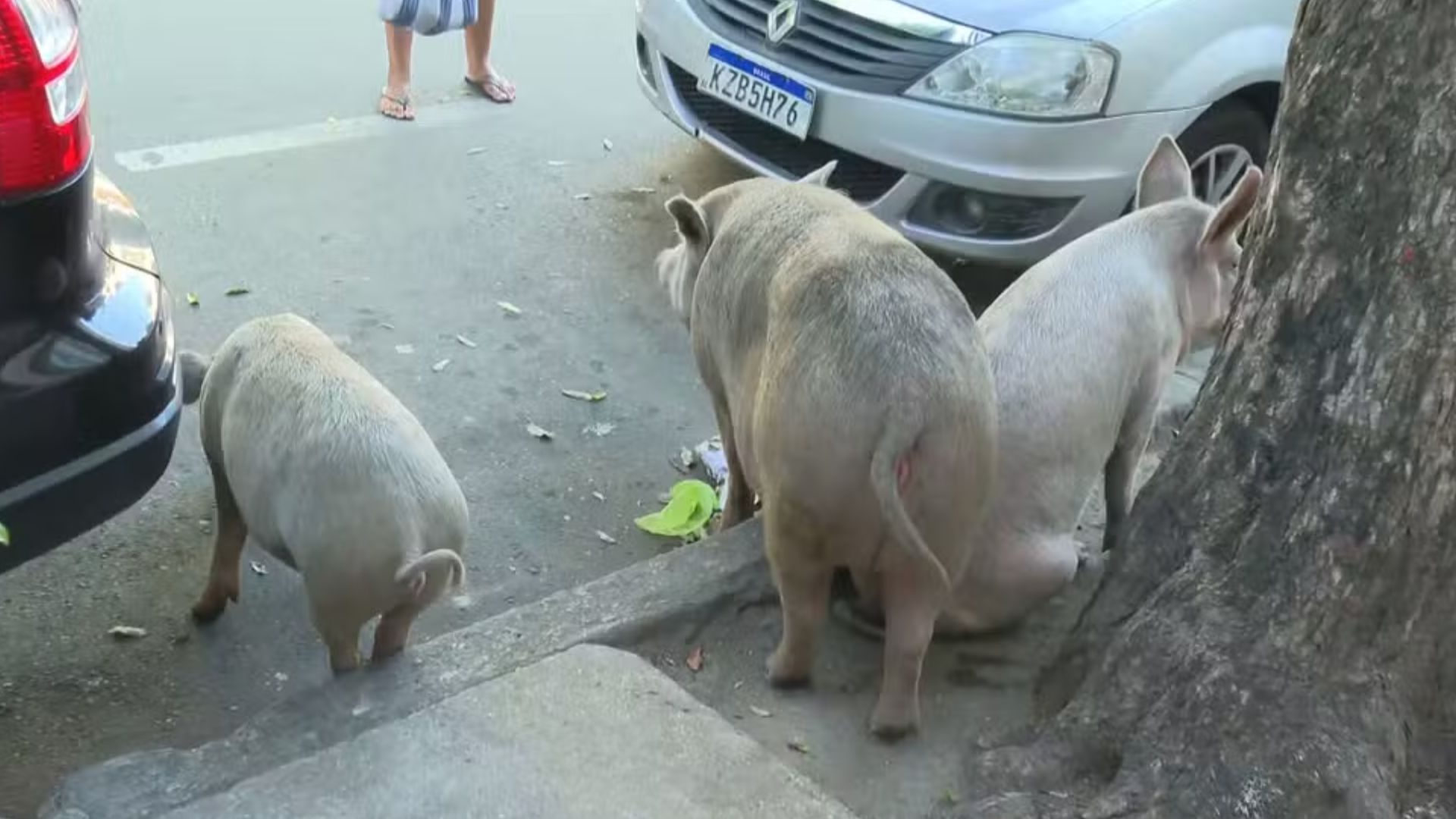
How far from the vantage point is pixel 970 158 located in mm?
5750

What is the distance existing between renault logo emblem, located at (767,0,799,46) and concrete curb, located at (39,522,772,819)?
261cm

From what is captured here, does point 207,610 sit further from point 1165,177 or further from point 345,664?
point 1165,177

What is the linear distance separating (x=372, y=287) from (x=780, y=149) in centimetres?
162

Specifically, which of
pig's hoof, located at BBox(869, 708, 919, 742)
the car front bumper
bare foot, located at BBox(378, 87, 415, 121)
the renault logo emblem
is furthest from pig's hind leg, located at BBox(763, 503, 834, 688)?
bare foot, located at BBox(378, 87, 415, 121)

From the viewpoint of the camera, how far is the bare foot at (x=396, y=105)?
7.76 metres

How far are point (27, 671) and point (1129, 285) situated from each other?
108 inches

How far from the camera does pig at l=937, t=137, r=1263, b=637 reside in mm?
3625

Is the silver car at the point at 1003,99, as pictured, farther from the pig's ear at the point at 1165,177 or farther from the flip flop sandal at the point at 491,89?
the flip flop sandal at the point at 491,89

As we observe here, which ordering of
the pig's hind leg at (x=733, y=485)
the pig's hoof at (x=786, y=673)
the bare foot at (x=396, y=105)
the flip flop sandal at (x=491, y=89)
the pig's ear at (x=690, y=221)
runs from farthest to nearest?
the flip flop sandal at (x=491, y=89)
the bare foot at (x=396, y=105)
the pig's hind leg at (x=733, y=485)
the pig's ear at (x=690, y=221)
the pig's hoof at (x=786, y=673)

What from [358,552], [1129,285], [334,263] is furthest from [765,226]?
[334,263]

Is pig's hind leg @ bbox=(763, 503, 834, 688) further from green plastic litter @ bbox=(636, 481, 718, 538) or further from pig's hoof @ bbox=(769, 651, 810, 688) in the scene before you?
green plastic litter @ bbox=(636, 481, 718, 538)

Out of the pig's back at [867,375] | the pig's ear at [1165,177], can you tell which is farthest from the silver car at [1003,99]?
the pig's back at [867,375]

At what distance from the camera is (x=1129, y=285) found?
3764 millimetres

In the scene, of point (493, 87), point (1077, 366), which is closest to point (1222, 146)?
point (1077, 366)
